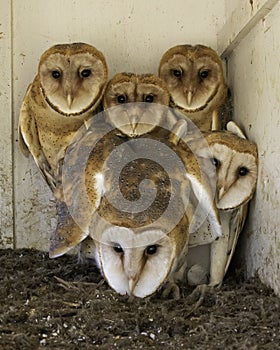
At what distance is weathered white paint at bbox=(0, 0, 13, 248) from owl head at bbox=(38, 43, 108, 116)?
0.33m

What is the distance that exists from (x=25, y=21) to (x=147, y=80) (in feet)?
2.43

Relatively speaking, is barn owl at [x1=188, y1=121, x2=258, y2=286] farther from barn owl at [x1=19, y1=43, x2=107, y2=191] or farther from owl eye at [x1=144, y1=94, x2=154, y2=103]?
barn owl at [x1=19, y1=43, x2=107, y2=191]

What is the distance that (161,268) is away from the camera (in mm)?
2072

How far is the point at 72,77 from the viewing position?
2.55 meters

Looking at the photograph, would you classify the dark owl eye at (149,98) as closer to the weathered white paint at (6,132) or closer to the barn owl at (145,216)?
the barn owl at (145,216)

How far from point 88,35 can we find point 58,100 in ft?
1.47

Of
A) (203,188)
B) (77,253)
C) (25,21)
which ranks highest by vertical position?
(25,21)

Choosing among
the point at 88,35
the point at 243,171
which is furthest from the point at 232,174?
the point at 88,35

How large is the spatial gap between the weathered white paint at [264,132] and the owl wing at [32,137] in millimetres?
840

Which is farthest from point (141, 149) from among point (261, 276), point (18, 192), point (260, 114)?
point (18, 192)

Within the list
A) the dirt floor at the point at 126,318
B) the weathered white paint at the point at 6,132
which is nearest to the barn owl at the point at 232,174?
the dirt floor at the point at 126,318

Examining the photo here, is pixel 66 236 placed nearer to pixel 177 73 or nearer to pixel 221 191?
pixel 221 191

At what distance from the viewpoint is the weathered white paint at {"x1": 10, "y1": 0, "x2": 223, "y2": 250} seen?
9.53ft

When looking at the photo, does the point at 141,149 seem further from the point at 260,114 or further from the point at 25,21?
the point at 25,21
